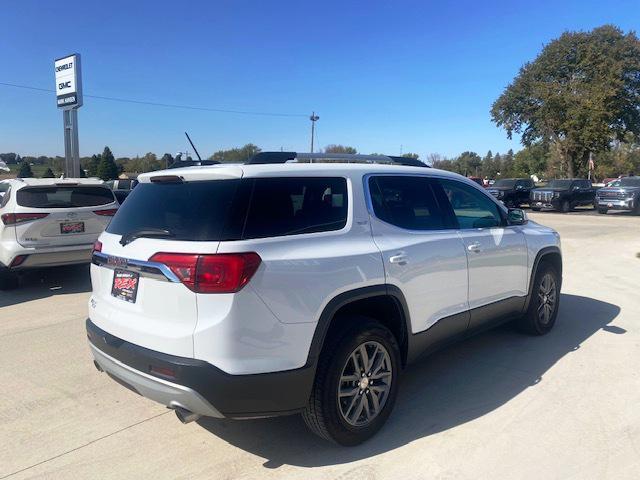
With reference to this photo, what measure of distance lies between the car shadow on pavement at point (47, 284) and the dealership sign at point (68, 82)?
11160 millimetres

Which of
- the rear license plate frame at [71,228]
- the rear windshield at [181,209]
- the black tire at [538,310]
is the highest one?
the rear windshield at [181,209]

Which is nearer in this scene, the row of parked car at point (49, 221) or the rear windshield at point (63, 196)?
the row of parked car at point (49, 221)

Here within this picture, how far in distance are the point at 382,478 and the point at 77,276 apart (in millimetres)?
7485

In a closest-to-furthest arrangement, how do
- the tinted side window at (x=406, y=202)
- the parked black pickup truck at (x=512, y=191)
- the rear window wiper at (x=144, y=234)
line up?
the rear window wiper at (x=144, y=234) < the tinted side window at (x=406, y=202) < the parked black pickup truck at (x=512, y=191)

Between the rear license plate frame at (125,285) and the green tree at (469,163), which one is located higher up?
the green tree at (469,163)

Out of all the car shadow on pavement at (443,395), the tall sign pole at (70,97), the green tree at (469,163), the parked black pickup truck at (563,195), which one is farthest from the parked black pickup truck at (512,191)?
the green tree at (469,163)

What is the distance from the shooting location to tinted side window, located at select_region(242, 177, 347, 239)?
2.86 m

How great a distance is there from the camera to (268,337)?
274cm

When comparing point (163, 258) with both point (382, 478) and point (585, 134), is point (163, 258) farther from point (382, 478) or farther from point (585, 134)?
point (585, 134)

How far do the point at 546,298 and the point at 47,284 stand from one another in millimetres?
7334

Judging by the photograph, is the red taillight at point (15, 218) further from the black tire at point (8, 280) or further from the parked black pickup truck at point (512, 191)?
the parked black pickup truck at point (512, 191)

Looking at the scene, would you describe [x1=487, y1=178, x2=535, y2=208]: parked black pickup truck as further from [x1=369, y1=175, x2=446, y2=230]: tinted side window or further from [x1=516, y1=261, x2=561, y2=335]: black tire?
[x1=369, y1=175, x2=446, y2=230]: tinted side window

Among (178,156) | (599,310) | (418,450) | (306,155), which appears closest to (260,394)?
(418,450)

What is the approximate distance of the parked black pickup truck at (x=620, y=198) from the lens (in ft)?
82.6
